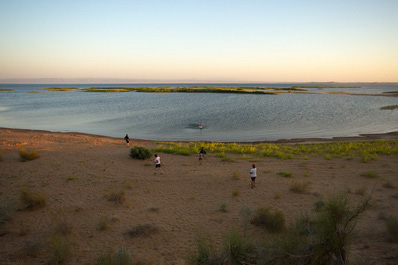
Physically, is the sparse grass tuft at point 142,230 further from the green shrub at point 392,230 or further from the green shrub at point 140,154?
the green shrub at point 140,154

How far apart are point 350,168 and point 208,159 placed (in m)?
9.20

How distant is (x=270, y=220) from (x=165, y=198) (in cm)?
484

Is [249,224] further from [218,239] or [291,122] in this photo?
[291,122]

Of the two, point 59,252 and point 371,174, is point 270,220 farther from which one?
point 371,174

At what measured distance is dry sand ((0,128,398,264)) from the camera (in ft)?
24.6

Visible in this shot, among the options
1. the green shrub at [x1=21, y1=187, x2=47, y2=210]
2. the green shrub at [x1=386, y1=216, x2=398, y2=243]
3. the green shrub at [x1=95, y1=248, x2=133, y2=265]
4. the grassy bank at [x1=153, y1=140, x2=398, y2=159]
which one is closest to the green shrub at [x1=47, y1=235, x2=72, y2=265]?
the green shrub at [x1=95, y1=248, x2=133, y2=265]

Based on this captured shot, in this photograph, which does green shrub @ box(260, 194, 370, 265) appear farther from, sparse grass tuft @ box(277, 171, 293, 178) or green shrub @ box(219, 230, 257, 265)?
sparse grass tuft @ box(277, 171, 293, 178)

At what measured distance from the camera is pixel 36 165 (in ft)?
52.1

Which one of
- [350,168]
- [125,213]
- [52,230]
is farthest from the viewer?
[350,168]

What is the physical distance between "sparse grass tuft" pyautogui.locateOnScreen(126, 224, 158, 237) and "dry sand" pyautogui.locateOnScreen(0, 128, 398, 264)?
0.55 ft

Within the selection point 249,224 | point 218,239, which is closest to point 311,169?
point 249,224

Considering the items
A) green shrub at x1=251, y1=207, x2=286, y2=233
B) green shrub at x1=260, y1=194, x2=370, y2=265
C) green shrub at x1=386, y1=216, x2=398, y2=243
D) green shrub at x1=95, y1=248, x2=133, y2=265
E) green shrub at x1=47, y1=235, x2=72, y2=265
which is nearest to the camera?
green shrub at x1=260, y1=194, x2=370, y2=265

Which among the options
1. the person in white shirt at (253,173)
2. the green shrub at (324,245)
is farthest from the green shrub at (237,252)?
the person in white shirt at (253,173)

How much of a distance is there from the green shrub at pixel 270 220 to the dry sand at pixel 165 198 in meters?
0.35
